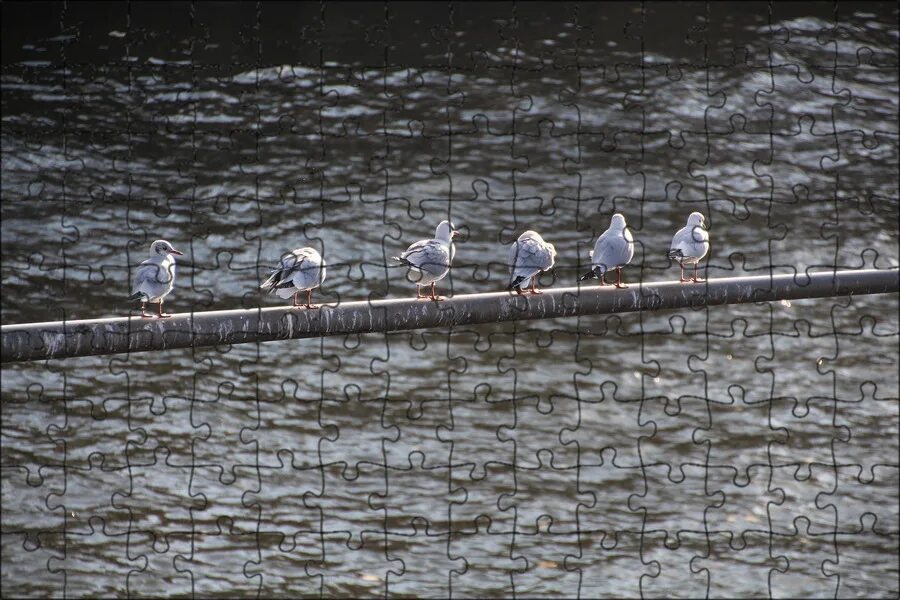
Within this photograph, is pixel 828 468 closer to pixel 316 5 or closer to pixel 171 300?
pixel 171 300

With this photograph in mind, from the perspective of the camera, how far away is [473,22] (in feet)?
77.7

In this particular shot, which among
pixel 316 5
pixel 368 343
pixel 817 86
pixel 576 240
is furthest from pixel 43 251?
pixel 817 86

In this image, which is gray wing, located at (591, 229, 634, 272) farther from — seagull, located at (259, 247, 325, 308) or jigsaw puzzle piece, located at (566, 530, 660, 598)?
jigsaw puzzle piece, located at (566, 530, 660, 598)

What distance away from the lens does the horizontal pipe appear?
7.16 metres

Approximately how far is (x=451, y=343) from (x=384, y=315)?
7.93 metres

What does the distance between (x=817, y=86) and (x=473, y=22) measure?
6.29m

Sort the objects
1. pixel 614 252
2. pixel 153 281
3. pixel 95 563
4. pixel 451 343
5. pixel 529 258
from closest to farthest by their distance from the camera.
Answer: pixel 153 281
pixel 529 258
pixel 614 252
pixel 95 563
pixel 451 343

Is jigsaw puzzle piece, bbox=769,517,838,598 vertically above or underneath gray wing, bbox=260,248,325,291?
underneath

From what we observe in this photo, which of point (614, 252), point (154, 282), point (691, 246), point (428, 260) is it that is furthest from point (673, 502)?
point (154, 282)

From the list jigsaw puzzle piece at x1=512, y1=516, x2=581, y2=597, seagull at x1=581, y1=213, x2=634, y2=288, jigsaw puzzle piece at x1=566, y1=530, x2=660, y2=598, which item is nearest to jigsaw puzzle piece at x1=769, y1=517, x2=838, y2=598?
jigsaw puzzle piece at x1=566, y1=530, x2=660, y2=598

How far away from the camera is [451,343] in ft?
51.1

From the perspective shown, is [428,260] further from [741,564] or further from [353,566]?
[741,564]

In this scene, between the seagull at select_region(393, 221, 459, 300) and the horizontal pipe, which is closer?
the horizontal pipe

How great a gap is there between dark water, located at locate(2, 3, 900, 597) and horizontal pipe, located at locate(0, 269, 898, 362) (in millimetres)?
354
